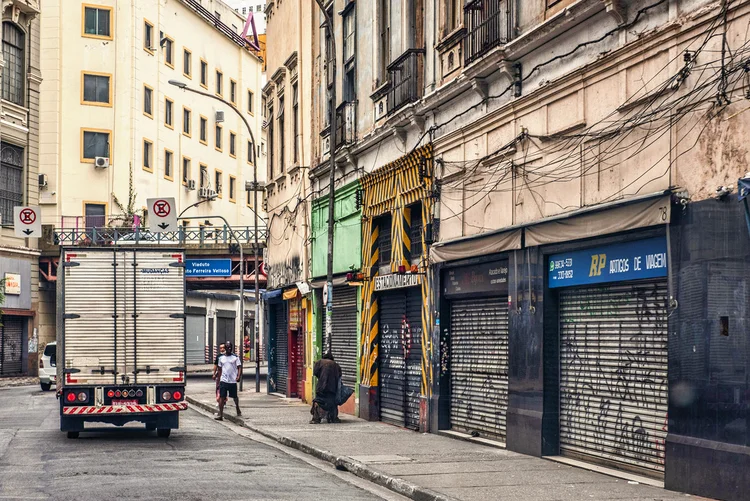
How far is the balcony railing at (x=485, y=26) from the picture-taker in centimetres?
1634

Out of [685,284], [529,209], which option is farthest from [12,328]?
[685,284]

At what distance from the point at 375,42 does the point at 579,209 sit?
10431 mm

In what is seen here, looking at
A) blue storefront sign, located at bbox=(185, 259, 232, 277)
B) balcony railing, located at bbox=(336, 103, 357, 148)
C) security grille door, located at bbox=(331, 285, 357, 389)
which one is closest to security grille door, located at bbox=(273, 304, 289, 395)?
security grille door, located at bbox=(331, 285, 357, 389)

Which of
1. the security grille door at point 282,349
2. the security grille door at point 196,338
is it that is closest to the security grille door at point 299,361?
the security grille door at point 282,349

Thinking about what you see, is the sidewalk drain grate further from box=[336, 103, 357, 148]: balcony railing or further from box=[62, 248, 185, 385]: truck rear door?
box=[336, 103, 357, 148]: balcony railing

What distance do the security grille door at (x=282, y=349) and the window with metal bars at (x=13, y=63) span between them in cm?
2172

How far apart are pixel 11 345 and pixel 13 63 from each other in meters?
12.8

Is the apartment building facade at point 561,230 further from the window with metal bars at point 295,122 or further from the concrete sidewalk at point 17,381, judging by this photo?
the concrete sidewalk at point 17,381

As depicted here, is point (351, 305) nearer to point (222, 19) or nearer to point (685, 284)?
point (685, 284)

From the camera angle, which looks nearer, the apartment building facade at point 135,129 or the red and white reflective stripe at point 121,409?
the red and white reflective stripe at point 121,409

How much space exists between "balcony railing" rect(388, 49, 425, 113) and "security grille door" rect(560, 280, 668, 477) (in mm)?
6885

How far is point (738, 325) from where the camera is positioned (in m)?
10.8

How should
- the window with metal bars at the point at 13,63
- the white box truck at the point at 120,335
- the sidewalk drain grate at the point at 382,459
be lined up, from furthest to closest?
the window with metal bars at the point at 13,63 → the white box truck at the point at 120,335 → the sidewalk drain grate at the point at 382,459

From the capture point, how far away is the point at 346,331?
25.7 meters
